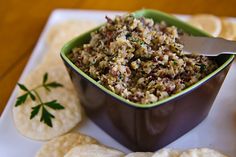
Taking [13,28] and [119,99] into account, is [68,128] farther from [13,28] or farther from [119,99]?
[13,28]

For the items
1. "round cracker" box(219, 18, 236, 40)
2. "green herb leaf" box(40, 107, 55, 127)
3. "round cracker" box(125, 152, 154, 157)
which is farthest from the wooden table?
"round cracker" box(125, 152, 154, 157)

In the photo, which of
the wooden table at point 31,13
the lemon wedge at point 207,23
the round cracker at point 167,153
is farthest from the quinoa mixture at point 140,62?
the wooden table at point 31,13

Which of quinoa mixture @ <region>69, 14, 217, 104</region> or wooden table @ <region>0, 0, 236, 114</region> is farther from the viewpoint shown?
wooden table @ <region>0, 0, 236, 114</region>

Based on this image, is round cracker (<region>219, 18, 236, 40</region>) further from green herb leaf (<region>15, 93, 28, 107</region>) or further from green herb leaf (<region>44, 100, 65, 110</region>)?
green herb leaf (<region>15, 93, 28, 107</region>)

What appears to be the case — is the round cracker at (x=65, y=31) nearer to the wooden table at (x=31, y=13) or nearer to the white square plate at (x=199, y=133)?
the wooden table at (x=31, y=13)

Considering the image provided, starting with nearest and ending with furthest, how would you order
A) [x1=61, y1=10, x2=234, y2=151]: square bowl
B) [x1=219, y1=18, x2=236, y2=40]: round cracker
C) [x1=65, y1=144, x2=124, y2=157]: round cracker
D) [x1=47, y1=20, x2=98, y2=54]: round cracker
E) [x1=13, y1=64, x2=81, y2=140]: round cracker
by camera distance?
[x1=61, y1=10, x2=234, y2=151]: square bowl < [x1=65, y1=144, x2=124, y2=157]: round cracker < [x1=13, y1=64, x2=81, y2=140]: round cracker < [x1=219, y1=18, x2=236, y2=40]: round cracker < [x1=47, y1=20, x2=98, y2=54]: round cracker

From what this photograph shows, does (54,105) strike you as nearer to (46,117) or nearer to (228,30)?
(46,117)

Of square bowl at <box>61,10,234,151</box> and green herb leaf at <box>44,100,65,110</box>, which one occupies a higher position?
square bowl at <box>61,10,234,151</box>

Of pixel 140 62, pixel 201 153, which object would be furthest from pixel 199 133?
pixel 140 62
